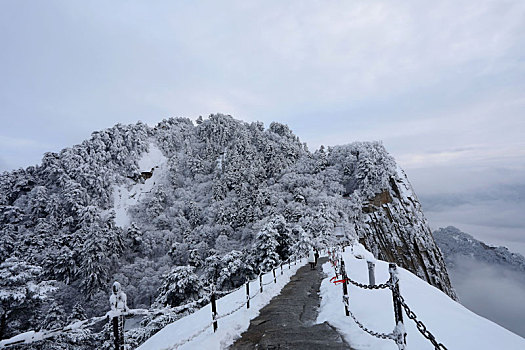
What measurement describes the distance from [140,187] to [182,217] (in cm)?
2571

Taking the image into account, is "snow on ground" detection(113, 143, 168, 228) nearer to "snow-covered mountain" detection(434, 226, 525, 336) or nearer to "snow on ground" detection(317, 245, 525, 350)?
"snow on ground" detection(317, 245, 525, 350)

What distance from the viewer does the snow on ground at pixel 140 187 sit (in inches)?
2744

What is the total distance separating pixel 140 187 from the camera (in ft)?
264

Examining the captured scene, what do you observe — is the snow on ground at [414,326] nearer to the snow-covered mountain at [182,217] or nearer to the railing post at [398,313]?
the railing post at [398,313]

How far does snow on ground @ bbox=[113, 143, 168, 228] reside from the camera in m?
69.7

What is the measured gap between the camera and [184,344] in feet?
19.4

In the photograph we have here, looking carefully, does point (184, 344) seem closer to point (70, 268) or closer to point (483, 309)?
point (70, 268)

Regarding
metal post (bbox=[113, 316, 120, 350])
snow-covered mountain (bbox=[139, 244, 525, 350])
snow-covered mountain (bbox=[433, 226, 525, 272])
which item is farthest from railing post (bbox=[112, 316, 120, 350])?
snow-covered mountain (bbox=[433, 226, 525, 272])

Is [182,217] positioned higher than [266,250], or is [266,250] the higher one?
[182,217]

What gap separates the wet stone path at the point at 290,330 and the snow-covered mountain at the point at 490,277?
12093cm

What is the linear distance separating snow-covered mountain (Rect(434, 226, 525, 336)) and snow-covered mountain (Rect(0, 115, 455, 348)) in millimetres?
69263

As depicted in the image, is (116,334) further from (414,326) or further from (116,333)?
(414,326)

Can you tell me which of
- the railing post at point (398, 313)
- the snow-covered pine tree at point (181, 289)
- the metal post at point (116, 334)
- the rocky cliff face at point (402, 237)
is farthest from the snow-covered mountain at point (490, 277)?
the metal post at point (116, 334)

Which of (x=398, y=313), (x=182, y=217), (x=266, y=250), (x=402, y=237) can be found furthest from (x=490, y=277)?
(x=398, y=313)
